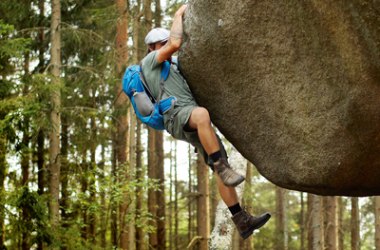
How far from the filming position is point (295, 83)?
556 cm

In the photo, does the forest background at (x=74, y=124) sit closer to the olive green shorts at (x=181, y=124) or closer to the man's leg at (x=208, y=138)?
the olive green shorts at (x=181, y=124)

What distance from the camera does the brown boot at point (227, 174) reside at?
576cm

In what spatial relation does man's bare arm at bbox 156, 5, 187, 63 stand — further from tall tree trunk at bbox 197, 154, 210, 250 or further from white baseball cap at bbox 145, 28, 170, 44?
tall tree trunk at bbox 197, 154, 210, 250

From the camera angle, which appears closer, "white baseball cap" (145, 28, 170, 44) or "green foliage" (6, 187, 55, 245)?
"white baseball cap" (145, 28, 170, 44)

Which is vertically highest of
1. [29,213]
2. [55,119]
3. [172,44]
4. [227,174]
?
[55,119]

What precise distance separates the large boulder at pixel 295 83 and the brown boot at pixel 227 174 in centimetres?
42

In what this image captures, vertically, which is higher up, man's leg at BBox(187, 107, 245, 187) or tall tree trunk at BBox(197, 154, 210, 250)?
tall tree trunk at BBox(197, 154, 210, 250)

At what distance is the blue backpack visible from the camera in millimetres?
6262

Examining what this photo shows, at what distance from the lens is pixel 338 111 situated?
5.25 meters

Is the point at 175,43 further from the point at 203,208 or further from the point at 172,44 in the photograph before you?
the point at 203,208

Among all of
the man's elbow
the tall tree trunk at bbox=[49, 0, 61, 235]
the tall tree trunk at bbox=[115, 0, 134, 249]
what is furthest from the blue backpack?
the tall tree trunk at bbox=[49, 0, 61, 235]

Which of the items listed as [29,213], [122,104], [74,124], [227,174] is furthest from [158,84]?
[74,124]

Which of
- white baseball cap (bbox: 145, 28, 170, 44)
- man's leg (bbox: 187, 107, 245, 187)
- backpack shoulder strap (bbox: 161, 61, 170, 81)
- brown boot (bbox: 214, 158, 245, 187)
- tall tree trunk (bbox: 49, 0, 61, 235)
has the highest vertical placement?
tall tree trunk (bbox: 49, 0, 61, 235)

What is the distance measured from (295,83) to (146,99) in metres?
1.68
